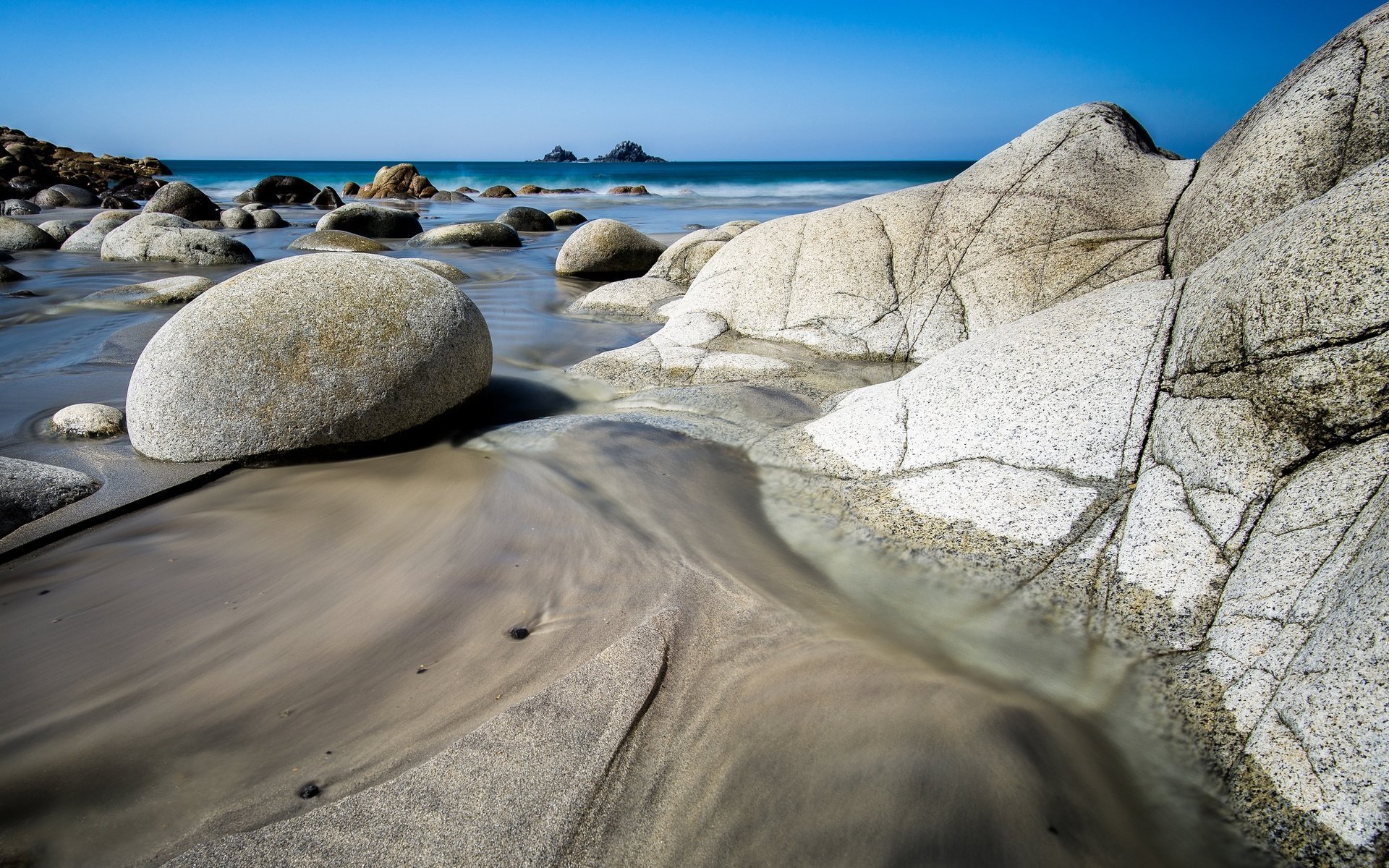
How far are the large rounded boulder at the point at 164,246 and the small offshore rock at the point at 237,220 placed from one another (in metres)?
6.54

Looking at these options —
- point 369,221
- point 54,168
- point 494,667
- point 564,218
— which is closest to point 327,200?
point 564,218

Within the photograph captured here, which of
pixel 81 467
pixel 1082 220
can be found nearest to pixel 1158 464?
pixel 1082 220

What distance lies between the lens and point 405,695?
2094 mm

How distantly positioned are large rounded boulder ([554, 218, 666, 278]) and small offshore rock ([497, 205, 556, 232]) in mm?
7350

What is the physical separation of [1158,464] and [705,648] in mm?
1826

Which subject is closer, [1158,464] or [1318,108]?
[1158,464]

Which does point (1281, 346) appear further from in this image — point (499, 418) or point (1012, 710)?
point (499, 418)

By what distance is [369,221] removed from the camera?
15.3 m

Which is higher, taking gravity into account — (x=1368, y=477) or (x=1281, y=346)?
(x=1281, y=346)

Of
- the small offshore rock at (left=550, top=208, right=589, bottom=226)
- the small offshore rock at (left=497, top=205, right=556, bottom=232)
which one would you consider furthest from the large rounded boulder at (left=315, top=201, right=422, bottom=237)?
the small offshore rock at (left=550, top=208, right=589, bottom=226)

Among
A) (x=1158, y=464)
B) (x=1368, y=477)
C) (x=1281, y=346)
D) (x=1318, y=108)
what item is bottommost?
(x=1158, y=464)

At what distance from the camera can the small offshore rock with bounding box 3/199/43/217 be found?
19938mm

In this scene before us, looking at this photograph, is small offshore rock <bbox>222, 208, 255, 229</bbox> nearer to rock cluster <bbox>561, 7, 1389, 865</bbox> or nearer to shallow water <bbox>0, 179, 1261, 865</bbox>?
rock cluster <bbox>561, 7, 1389, 865</bbox>

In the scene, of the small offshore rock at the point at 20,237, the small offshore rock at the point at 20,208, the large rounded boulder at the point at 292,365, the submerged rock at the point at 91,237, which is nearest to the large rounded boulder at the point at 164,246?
the submerged rock at the point at 91,237
